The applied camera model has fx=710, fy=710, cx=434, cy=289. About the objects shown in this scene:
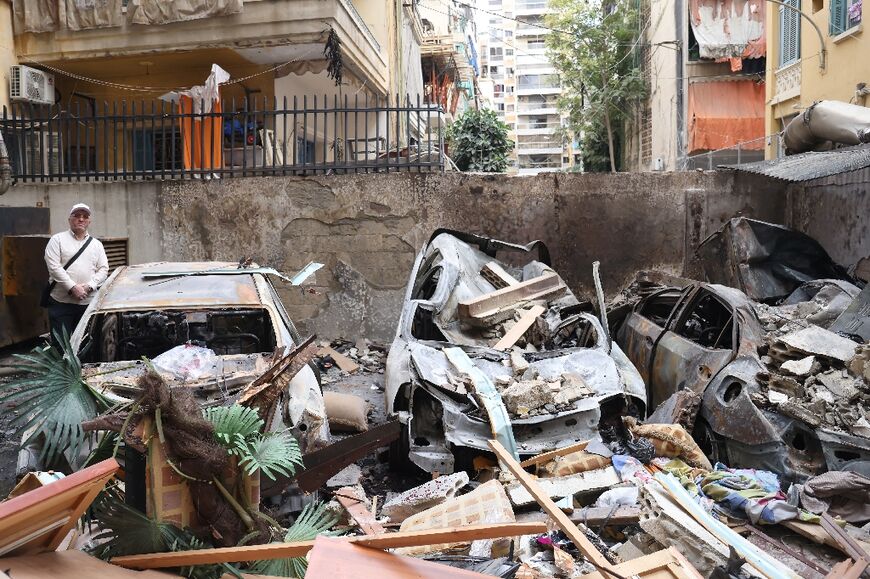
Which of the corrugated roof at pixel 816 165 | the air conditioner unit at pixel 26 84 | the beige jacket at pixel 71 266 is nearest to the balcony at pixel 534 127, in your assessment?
the air conditioner unit at pixel 26 84

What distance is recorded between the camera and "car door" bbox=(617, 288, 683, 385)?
6695mm

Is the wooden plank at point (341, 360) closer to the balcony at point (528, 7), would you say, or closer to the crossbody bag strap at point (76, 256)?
the crossbody bag strap at point (76, 256)

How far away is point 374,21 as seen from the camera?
57.0 ft

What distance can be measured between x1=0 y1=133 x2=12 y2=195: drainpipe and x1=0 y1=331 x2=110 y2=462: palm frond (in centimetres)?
678

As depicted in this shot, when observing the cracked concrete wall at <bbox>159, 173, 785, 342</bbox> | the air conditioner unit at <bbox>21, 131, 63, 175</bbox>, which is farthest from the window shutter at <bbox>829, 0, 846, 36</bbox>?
the air conditioner unit at <bbox>21, 131, 63, 175</bbox>

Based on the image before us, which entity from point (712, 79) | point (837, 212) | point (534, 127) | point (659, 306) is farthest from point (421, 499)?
point (534, 127)

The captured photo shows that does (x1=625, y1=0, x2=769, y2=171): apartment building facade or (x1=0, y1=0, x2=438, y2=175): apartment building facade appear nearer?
(x1=0, y1=0, x2=438, y2=175): apartment building facade

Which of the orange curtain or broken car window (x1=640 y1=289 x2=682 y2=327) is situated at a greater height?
the orange curtain

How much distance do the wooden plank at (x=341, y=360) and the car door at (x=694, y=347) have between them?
3.52 meters

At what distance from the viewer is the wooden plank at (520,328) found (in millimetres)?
6058

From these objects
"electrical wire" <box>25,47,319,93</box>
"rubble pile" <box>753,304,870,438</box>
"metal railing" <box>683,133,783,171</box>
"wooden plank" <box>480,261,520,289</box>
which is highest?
"electrical wire" <box>25,47,319,93</box>

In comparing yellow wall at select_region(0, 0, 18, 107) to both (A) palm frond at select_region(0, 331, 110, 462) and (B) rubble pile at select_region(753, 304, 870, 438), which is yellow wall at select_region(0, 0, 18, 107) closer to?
(A) palm frond at select_region(0, 331, 110, 462)

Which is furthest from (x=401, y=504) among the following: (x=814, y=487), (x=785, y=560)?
(x=814, y=487)

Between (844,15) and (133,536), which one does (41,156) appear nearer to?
(133,536)
